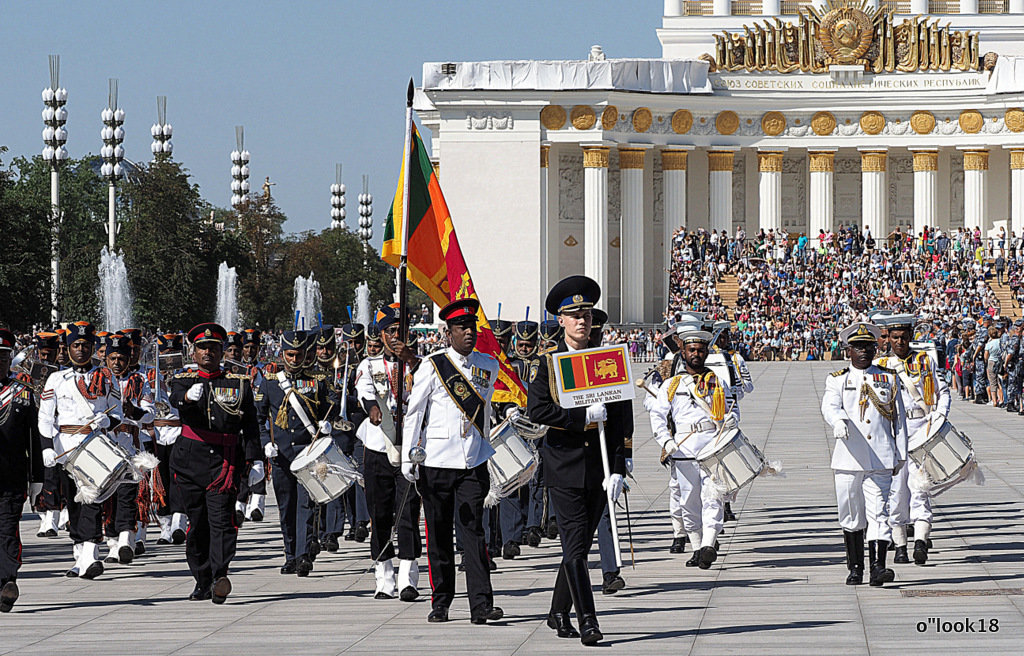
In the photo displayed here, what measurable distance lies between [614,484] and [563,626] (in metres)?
0.81

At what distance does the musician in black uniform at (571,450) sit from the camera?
28.2 ft

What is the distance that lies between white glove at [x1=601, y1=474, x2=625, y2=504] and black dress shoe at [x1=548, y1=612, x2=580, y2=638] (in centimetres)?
69

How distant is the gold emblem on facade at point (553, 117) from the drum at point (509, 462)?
45705 mm

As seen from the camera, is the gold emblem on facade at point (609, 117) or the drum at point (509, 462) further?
the gold emblem on facade at point (609, 117)

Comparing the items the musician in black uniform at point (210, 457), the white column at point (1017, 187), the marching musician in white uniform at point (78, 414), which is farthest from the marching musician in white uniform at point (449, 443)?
the white column at point (1017, 187)

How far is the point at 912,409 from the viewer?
11.7 meters

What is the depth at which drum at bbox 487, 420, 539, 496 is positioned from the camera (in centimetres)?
1122

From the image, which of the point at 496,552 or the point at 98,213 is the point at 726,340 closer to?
the point at 496,552

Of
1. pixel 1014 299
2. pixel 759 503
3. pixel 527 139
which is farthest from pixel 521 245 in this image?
pixel 759 503

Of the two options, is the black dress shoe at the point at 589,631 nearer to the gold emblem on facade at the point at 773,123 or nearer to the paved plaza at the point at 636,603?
the paved plaza at the point at 636,603

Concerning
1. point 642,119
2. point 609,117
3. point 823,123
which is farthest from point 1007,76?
point 609,117

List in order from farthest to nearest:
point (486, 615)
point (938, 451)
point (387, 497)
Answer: point (938, 451) → point (387, 497) → point (486, 615)

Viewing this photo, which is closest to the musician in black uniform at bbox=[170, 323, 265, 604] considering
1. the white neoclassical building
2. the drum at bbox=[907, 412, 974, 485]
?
the drum at bbox=[907, 412, 974, 485]

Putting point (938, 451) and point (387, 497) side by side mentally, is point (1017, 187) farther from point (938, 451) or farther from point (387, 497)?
point (387, 497)
